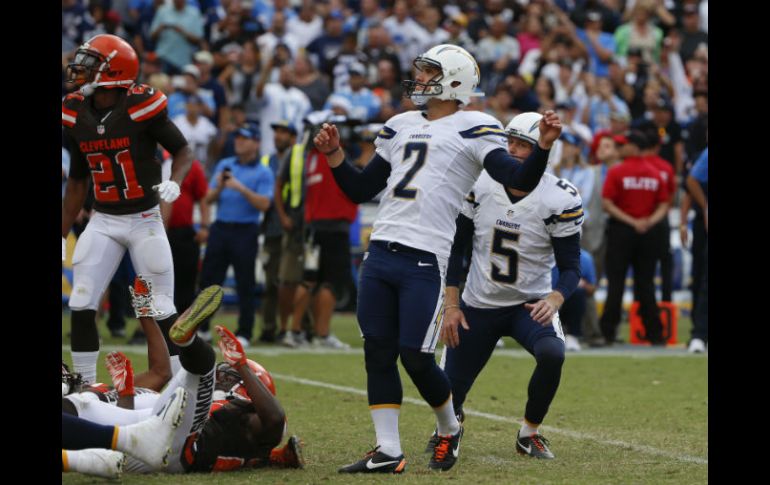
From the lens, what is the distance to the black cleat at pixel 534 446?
20.3ft

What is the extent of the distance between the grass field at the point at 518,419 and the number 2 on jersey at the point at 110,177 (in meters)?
1.60

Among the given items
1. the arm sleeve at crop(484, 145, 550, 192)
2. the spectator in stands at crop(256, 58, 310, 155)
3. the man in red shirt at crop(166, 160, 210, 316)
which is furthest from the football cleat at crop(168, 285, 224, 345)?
the spectator in stands at crop(256, 58, 310, 155)

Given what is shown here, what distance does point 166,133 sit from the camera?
705cm

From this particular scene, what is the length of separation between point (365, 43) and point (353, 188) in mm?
12897

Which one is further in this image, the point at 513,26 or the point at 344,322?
the point at 513,26

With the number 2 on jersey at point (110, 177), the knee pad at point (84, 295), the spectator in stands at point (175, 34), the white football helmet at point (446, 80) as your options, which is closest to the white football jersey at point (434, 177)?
the white football helmet at point (446, 80)

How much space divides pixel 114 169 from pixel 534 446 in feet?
9.01

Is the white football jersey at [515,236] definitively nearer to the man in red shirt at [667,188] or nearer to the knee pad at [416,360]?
the knee pad at [416,360]

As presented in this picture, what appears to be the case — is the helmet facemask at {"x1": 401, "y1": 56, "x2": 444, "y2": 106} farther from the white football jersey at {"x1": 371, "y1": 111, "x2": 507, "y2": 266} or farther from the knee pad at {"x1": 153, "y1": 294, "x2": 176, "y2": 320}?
the knee pad at {"x1": 153, "y1": 294, "x2": 176, "y2": 320}

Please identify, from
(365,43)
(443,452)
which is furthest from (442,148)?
(365,43)

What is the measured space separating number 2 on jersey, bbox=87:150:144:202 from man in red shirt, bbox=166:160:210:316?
4.08 m
